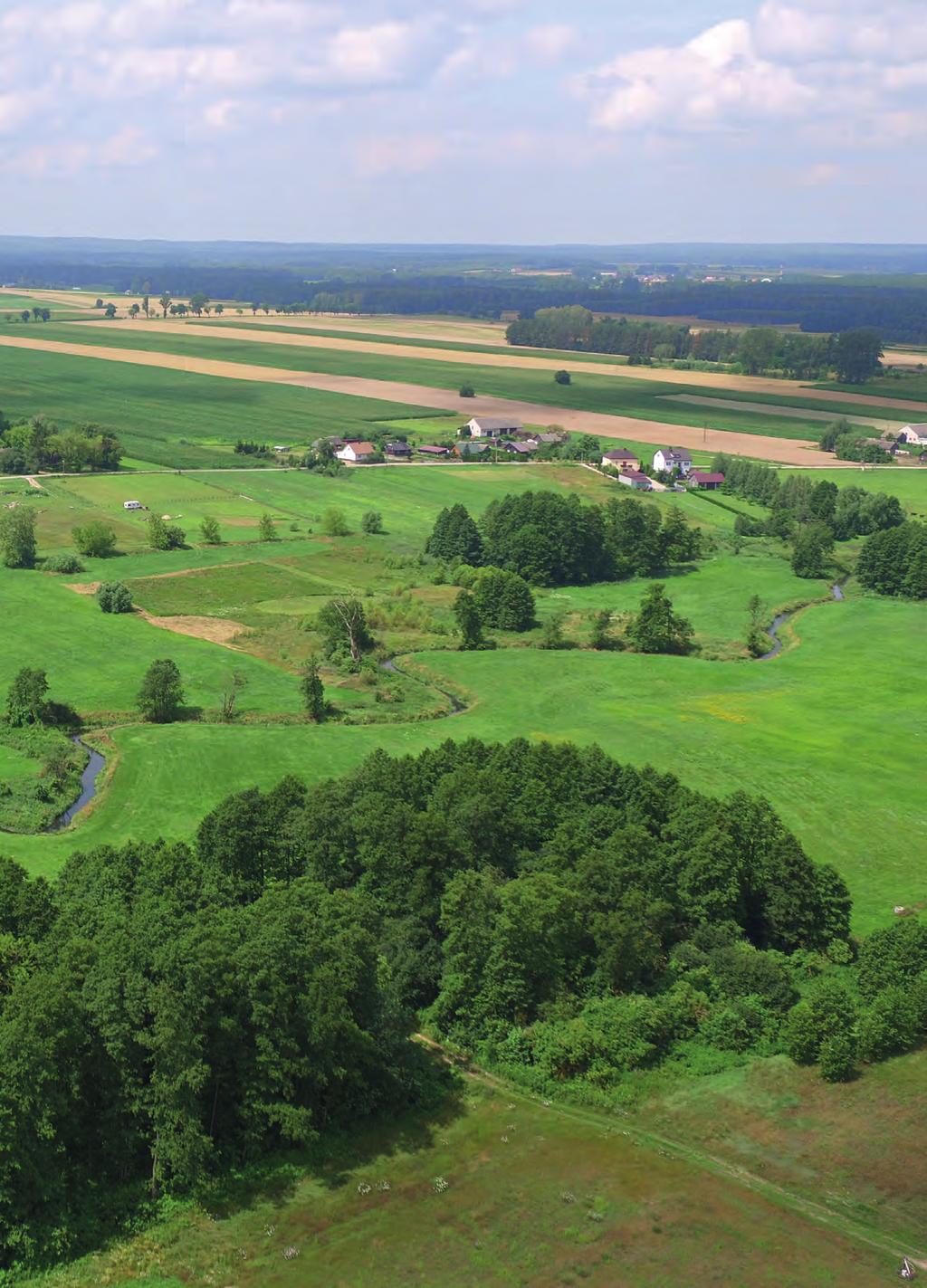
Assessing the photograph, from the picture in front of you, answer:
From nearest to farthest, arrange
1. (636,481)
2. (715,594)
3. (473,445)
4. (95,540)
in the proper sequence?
(715,594)
(95,540)
(636,481)
(473,445)

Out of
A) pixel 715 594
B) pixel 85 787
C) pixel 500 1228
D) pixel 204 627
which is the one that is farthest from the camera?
pixel 715 594

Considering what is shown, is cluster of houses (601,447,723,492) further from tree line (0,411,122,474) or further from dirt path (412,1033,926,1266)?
dirt path (412,1033,926,1266)

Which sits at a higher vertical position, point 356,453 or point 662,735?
point 356,453

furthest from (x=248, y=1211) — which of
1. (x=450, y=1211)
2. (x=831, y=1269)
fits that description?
(x=831, y=1269)

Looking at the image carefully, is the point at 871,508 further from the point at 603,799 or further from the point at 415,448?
the point at 603,799

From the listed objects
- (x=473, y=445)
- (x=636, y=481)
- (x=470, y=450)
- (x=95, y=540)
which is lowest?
(x=95, y=540)

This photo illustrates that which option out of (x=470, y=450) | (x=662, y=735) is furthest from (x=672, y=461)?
(x=662, y=735)

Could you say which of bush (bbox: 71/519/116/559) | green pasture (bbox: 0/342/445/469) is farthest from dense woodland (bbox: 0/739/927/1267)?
green pasture (bbox: 0/342/445/469)

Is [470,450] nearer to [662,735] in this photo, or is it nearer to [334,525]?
[334,525]
